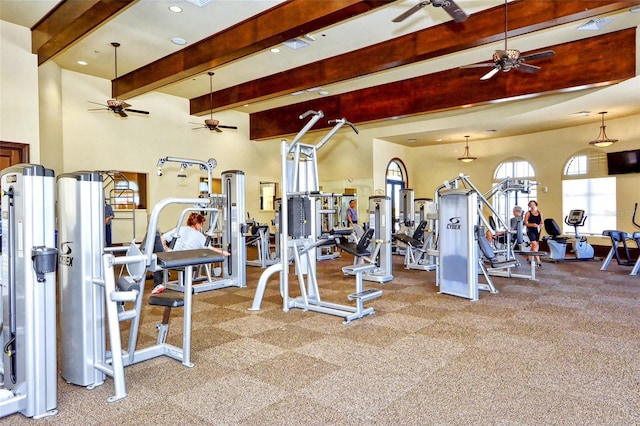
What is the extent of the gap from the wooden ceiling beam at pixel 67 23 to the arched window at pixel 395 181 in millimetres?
9178

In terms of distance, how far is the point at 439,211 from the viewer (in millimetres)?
5938

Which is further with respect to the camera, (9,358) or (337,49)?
(337,49)

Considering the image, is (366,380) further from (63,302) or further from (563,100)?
(563,100)

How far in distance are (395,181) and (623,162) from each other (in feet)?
19.6

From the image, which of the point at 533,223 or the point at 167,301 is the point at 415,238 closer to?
the point at 533,223

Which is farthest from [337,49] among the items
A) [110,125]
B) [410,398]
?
[410,398]

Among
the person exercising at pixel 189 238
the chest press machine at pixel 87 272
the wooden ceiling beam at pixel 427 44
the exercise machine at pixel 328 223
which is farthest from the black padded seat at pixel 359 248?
the exercise machine at pixel 328 223

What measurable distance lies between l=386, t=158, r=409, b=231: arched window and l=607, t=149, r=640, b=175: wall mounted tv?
18.4ft

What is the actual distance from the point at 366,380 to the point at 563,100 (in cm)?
775

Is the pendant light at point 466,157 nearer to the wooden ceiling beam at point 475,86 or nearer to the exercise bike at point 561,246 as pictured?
the exercise bike at point 561,246

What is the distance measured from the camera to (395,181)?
44.9 feet

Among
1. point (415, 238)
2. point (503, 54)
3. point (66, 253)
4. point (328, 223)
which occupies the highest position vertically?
point (503, 54)

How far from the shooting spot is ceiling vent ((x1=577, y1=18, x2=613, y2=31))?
6.14 m

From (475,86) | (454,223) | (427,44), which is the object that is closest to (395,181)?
(475,86)
